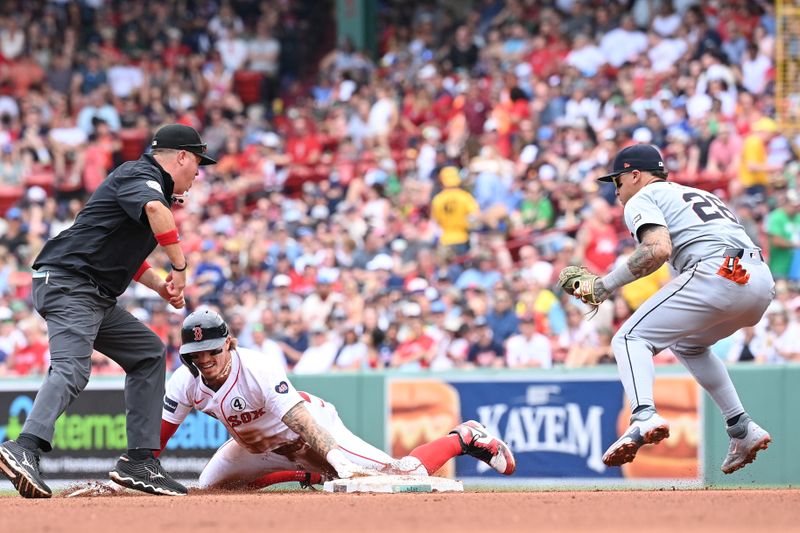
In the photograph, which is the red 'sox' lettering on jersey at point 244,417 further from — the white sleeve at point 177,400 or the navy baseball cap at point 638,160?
the navy baseball cap at point 638,160

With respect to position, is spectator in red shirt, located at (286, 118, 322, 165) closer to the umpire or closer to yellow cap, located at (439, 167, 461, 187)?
yellow cap, located at (439, 167, 461, 187)

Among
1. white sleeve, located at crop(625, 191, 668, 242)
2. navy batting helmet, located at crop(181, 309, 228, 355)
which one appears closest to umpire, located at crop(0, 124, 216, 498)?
navy batting helmet, located at crop(181, 309, 228, 355)

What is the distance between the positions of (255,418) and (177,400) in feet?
1.79

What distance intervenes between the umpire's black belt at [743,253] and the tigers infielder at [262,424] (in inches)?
76.5

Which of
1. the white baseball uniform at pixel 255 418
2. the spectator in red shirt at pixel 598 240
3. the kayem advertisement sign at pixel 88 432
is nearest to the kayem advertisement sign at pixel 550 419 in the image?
the kayem advertisement sign at pixel 88 432

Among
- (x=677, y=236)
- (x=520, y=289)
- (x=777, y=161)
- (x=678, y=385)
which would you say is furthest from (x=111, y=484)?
(x=777, y=161)

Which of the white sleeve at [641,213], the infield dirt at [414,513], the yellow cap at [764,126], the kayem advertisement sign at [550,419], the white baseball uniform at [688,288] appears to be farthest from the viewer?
the yellow cap at [764,126]

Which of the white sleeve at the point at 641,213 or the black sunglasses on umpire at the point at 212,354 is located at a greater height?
the white sleeve at the point at 641,213

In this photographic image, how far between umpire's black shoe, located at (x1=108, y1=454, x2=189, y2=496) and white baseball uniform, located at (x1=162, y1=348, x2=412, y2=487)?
1.75ft

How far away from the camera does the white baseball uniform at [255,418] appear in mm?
8117

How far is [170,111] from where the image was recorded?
21.8 metres

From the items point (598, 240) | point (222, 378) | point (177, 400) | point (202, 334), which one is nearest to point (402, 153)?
point (598, 240)

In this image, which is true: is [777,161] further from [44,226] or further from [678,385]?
[44,226]

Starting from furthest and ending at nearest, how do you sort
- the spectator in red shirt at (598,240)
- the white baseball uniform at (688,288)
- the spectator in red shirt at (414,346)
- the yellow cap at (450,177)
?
the yellow cap at (450,177) → the spectator in red shirt at (598,240) → the spectator in red shirt at (414,346) → the white baseball uniform at (688,288)
